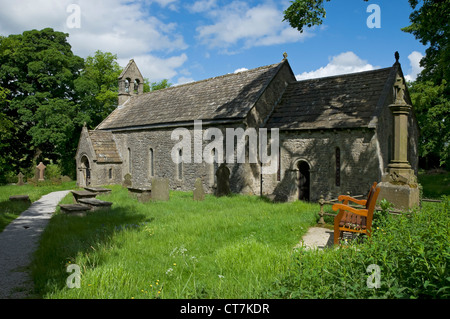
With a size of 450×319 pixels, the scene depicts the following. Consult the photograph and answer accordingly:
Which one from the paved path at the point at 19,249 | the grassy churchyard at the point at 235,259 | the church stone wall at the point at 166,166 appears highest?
the church stone wall at the point at 166,166

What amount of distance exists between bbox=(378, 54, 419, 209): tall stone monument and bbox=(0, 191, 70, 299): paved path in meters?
9.15

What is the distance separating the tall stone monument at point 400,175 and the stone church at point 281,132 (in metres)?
0.76

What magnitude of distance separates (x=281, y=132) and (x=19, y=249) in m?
12.6

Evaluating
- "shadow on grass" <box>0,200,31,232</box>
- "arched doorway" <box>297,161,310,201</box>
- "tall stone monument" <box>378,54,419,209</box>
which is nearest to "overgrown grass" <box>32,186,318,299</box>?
"shadow on grass" <box>0,200,31,232</box>

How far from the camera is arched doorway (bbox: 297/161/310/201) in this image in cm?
1631

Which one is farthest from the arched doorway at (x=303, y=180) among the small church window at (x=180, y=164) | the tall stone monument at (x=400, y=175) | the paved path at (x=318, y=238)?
the small church window at (x=180, y=164)

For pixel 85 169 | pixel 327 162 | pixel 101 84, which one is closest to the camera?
pixel 327 162

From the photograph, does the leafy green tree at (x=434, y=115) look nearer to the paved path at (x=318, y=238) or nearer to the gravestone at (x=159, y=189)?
the paved path at (x=318, y=238)

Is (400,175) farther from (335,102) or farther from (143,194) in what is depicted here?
(143,194)

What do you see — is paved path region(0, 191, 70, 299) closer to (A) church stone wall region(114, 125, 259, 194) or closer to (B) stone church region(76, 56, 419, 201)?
(A) church stone wall region(114, 125, 259, 194)

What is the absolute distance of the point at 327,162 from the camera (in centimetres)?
1513

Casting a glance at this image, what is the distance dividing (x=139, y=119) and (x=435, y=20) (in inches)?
768

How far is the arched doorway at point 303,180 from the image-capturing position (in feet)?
53.5

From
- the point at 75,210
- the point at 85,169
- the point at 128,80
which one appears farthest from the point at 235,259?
the point at 128,80
